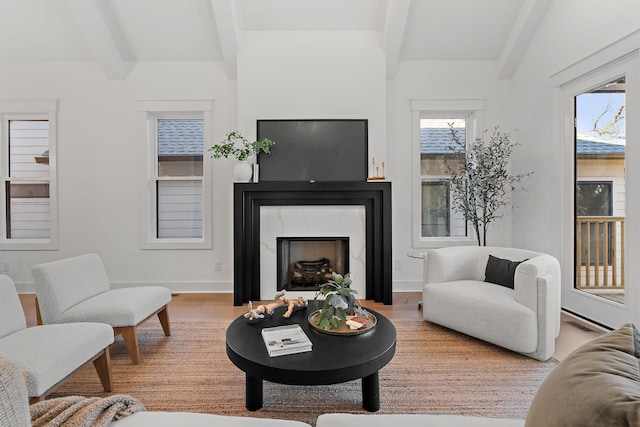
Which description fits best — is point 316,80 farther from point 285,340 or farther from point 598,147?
point 285,340

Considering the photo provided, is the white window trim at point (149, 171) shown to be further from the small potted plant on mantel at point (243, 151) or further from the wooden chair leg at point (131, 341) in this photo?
the wooden chair leg at point (131, 341)

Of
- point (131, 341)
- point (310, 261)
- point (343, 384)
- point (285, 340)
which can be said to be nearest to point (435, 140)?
point (310, 261)

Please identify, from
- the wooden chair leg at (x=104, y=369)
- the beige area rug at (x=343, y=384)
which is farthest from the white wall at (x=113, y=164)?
the wooden chair leg at (x=104, y=369)

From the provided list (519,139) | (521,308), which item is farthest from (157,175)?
(519,139)

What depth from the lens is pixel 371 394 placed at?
5.71 feet

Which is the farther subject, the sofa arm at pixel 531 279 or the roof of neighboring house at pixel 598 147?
the roof of neighboring house at pixel 598 147

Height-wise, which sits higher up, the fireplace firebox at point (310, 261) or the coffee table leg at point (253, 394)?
the fireplace firebox at point (310, 261)

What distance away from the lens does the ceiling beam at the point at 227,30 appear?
3.38m

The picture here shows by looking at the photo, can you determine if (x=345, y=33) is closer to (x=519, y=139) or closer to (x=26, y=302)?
(x=519, y=139)

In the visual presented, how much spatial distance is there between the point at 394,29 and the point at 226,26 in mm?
1768

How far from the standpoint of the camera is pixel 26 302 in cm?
375

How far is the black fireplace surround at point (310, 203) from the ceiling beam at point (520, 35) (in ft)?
6.87

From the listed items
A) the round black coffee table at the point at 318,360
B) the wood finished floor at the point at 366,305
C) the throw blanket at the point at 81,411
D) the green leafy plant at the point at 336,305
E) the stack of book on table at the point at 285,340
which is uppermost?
the green leafy plant at the point at 336,305

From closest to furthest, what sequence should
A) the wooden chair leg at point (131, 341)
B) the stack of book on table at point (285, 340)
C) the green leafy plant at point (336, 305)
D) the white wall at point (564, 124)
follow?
the stack of book on table at point (285, 340), the green leafy plant at point (336, 305), the wooden chair leg at point (131, 341), the white wall at point (564, 124)
